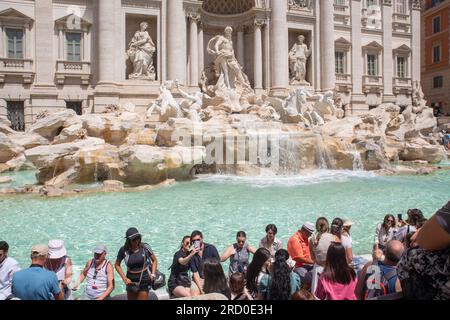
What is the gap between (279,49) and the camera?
20.5 metres

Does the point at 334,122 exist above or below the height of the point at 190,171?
above

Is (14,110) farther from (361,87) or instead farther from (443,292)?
(361,87)

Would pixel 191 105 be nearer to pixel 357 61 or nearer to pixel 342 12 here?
pixel 357 61

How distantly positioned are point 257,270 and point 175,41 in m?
17.2

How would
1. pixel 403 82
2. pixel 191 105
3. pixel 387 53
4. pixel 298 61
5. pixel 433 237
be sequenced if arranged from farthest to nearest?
pixel 403 82 < pixel 387 53 < pixel 298 61 < pixel 191 105 < pixel 433 237

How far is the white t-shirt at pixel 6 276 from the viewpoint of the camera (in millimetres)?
3230

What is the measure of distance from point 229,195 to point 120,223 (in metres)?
3.23

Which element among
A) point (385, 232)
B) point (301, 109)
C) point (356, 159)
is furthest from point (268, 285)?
point (301, 109)

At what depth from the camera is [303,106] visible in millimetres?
16484

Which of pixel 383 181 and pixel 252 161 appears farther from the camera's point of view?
pixel 252 161

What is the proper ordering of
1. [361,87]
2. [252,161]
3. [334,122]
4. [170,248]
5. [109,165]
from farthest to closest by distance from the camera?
[361,87], [334,122], [252,161], [109,165], [170,248]

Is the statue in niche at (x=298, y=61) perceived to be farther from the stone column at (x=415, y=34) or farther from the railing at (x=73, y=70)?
the railing at (x=73, y=70)
